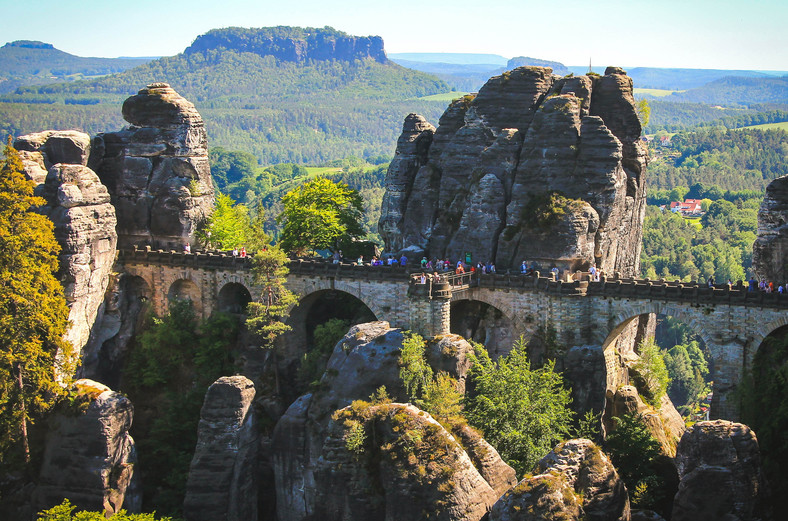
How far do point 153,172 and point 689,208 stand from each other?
12535cm

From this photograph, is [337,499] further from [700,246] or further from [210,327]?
[700,246]

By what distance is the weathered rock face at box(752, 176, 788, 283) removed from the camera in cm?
5375

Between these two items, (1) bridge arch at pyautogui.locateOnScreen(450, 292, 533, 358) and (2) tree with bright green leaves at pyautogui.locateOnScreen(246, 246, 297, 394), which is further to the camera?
(2) tree with bright green leaves at pyautogui.locateOnScreen(246, 246, 297, 394)

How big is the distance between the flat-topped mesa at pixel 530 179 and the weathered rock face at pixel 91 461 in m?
20.2

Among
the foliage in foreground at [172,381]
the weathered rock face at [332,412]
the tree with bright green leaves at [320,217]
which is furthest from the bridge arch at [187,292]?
the weathered rock face at [332,412]

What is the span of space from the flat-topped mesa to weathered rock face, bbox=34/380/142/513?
20239 mm

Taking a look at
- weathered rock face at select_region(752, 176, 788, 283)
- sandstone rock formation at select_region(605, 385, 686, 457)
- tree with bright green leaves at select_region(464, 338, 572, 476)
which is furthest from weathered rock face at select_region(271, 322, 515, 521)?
weathered rock face at select_region(752, 176, 788, 283)

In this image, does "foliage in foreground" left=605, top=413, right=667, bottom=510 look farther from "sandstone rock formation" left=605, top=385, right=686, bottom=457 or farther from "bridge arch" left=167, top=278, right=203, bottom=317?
"bridge arch" left=167, top=278, right=203, bottom=317

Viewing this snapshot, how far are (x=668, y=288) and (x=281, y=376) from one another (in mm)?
22602

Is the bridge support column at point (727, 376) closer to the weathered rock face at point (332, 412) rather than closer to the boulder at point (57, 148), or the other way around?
the weathered rock face at point (332, 412)

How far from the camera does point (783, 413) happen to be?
4541 cm

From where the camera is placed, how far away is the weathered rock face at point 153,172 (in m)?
66.0

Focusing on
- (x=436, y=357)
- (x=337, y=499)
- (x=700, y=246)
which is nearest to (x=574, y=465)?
(x=337, y=499)

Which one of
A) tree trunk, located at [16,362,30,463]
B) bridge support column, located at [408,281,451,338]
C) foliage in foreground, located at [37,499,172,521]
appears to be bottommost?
foliage in foreground, located at [37,499,172,521]
